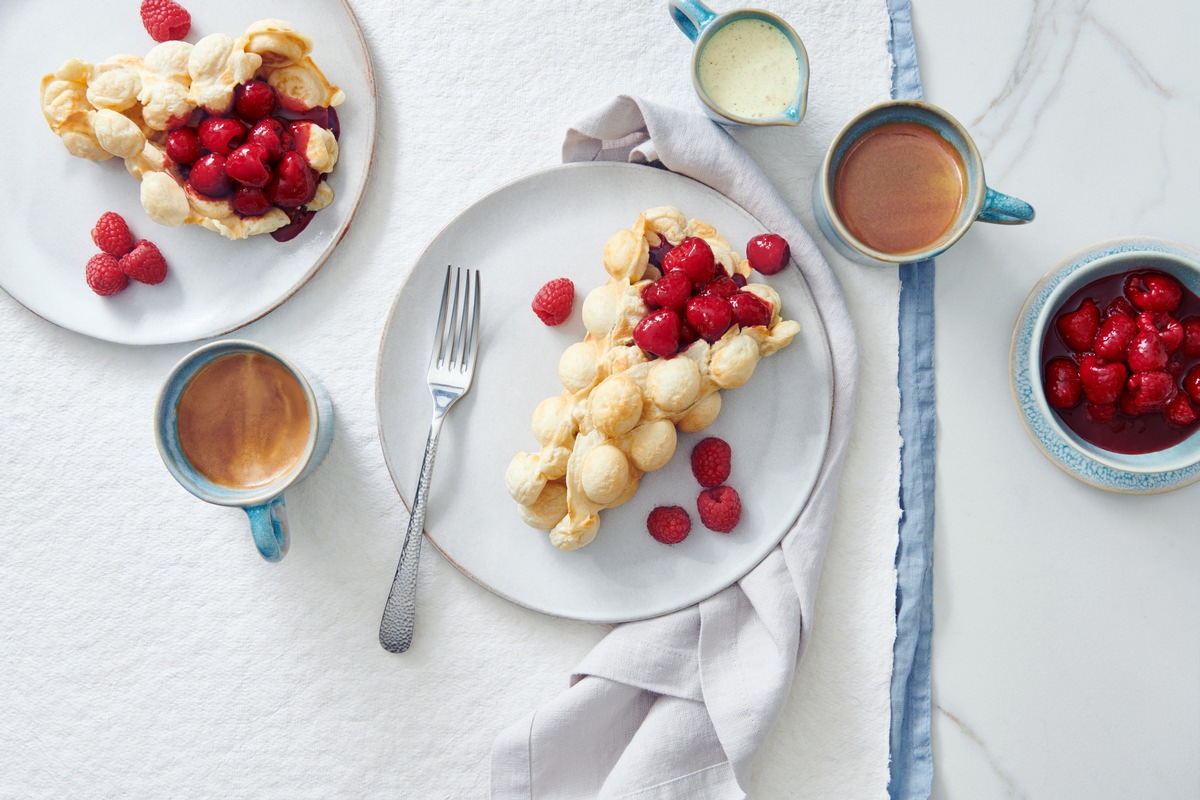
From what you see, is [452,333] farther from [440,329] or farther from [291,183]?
[291,183]

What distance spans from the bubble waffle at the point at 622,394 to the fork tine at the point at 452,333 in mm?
212

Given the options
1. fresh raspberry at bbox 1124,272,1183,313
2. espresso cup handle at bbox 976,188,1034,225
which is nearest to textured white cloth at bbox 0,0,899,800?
espresso cup handle at bbox 976,188,1034,225

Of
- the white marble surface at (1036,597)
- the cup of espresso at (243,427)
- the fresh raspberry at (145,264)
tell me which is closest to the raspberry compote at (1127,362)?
the white marble surface at (1036,597)

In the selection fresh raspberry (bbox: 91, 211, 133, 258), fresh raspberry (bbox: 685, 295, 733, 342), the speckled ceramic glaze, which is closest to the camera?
fresh raspberry (bbox: 685, 295, 733, 342)

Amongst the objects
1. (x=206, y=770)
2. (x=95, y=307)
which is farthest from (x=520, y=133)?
(x=206, y=770)

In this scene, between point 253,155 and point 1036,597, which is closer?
point 253,155

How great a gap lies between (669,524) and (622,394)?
0.98 feet

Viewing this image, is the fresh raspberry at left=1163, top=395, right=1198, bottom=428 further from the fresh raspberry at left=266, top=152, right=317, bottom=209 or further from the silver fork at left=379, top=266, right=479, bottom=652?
the fresh raspberry at left=266, top=152, right=317, bottom=209

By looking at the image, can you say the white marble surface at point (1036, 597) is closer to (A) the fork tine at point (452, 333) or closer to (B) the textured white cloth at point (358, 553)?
(B) the textured white cloth at point (358, 553)

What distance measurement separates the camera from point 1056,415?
1574mm

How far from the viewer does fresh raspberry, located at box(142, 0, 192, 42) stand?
161cm

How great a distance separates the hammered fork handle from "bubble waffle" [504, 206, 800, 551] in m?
0.16

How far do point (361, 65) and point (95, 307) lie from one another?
762 mm

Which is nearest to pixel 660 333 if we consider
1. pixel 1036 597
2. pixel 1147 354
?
A: pixel 1147 354
